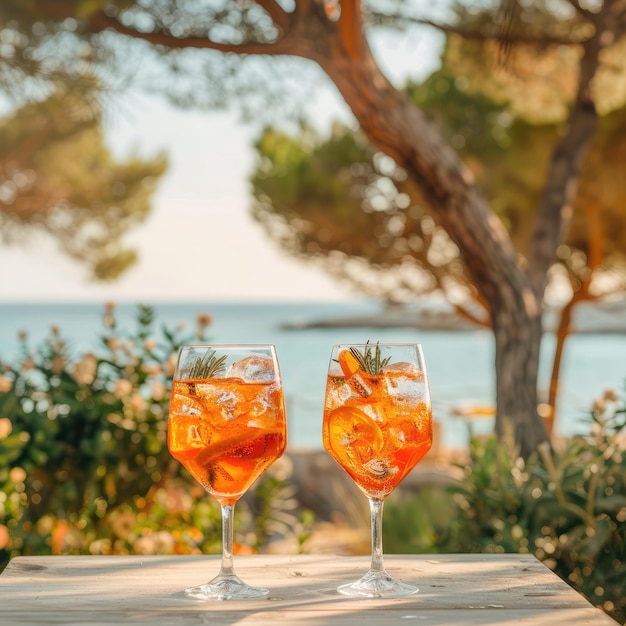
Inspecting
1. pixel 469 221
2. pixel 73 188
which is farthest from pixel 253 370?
pixel 73 188

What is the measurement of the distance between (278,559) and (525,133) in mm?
8701

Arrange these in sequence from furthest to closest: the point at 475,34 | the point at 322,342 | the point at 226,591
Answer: the point at 322,342, the point at 475,34, the point at 226,591

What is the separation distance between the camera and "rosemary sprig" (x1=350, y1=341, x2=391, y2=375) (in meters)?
1.05

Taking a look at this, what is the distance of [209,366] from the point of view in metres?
1.04

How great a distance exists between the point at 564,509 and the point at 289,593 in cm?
113

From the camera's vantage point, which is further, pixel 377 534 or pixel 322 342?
pixel 322 342

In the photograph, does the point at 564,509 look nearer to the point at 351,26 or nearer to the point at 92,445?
the point at 92,445

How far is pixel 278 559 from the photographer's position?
4.07 ft

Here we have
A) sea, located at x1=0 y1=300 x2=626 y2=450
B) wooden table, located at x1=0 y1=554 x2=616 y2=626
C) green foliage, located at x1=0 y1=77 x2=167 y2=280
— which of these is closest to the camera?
wooden table, located at x1=0 y1=554 x2=616 y2=626

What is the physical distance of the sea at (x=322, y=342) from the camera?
26.9 metres

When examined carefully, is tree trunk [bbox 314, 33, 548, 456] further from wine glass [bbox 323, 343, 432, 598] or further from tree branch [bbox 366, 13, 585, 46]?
wine glass [bbox 323, 343, 432, 598]

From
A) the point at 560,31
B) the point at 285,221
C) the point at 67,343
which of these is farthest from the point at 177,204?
the point at 67,343

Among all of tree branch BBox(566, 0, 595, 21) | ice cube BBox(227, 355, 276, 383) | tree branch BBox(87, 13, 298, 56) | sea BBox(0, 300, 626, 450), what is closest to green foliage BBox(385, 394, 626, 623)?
ice cube BBox(227, 355, 276, 383)

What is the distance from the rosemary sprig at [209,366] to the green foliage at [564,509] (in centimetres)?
106
